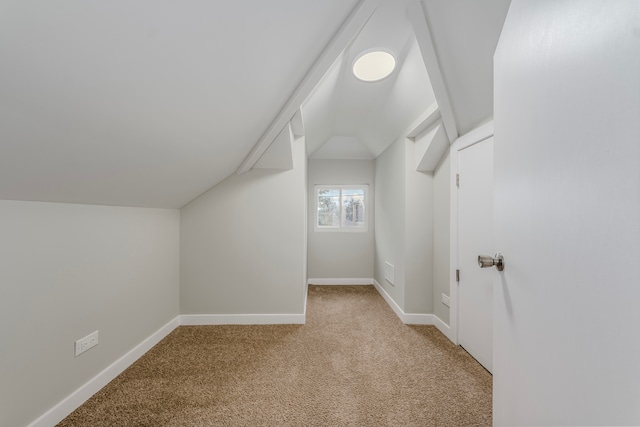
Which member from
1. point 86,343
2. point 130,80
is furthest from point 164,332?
point 130,80

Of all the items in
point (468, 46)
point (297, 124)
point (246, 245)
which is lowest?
point (246, 245)

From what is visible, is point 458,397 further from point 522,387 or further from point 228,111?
point 228,111

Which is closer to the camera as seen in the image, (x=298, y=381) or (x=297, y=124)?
(x=298, y=381)

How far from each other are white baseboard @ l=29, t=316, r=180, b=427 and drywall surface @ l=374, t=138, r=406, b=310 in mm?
2350

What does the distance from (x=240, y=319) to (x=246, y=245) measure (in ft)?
2.47

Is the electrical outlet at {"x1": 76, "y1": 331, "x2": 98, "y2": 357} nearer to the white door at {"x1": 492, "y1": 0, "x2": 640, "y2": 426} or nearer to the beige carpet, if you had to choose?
the beige carpet

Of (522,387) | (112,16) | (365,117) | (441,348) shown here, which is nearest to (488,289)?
(441,348)

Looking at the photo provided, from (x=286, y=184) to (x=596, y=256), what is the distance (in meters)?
2.34

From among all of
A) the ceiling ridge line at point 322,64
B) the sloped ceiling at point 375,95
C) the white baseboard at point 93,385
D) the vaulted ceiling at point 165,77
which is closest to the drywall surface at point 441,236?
the vaulted ceiling at point 165,77

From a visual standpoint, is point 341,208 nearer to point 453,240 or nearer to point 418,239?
point 418,239

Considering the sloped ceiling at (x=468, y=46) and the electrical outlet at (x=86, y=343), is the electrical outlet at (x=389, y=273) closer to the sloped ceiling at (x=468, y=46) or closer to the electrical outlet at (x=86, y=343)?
the sloped ceiling at (x=468, y=46)

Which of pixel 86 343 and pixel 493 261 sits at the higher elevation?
pixel 493 261

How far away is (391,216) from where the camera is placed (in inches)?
126

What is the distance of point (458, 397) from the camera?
1542 millimetres
